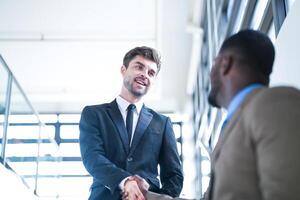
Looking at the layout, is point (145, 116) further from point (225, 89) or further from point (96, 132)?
point (225, 89)

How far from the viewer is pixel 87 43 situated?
782cm

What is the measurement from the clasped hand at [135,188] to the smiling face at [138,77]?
1.60 feet

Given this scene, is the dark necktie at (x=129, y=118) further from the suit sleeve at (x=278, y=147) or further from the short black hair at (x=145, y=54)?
the suit sleeve at (x=278, y=147)

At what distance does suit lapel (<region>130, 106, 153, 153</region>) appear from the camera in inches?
78.5

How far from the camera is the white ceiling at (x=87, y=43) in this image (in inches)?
268

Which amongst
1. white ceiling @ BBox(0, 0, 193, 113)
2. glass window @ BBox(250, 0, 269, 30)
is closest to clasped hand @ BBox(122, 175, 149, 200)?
glass window @ BBox(250, 0, 269, 30)

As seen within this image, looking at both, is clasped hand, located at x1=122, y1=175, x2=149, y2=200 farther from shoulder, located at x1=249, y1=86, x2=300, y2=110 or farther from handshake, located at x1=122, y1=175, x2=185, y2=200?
shoulder, located at x1=249, y1=86, x2=300, y2=110

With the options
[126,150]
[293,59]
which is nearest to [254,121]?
[126,150]

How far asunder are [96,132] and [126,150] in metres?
0.16

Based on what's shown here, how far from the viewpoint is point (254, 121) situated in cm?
117

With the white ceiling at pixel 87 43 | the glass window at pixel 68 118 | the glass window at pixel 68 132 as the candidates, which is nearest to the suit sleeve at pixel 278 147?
the white ceiling at pixel 87 43

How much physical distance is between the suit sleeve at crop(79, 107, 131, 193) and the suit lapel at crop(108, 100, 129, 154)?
80 millimetres

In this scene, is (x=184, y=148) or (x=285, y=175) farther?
(x=184, y=148)

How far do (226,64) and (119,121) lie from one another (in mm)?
772
